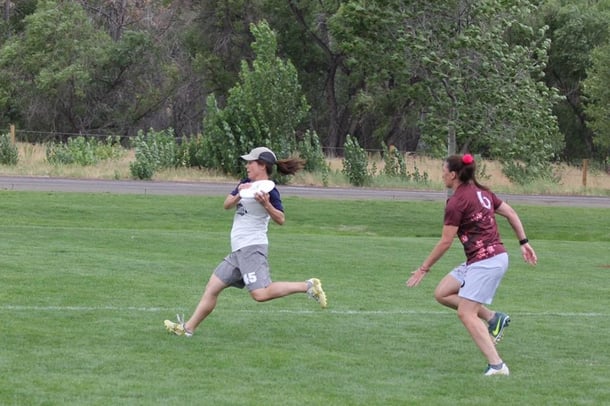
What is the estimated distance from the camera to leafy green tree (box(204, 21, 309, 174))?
3856cm

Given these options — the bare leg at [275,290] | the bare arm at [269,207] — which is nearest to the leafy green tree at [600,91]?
the bare leg at [275,290]

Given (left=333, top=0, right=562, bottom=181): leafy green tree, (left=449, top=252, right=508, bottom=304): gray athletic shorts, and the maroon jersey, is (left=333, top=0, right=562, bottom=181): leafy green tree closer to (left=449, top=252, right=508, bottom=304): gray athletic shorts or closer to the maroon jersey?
the maroon jersey

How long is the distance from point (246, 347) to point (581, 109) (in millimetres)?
47527

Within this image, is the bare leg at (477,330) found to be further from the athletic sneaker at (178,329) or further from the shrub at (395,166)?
the shrub at (395,166)

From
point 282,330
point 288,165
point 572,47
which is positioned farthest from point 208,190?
point 572,47

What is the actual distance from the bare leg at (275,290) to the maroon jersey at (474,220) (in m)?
1.72

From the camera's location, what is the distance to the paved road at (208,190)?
3158cm

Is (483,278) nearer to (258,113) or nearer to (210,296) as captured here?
(210,296)

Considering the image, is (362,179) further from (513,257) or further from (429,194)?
(513,257)

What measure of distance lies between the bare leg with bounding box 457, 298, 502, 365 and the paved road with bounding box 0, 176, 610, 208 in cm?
2286

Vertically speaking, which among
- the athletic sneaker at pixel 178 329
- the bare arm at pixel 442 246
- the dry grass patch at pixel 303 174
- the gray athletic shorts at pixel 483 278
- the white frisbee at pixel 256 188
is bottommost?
the athletic sneaker at pixel 178 329

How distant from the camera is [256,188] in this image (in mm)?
9258

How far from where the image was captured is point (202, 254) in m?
17.6

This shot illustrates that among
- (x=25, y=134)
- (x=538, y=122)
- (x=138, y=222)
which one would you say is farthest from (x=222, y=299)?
(x=25, y=134)
